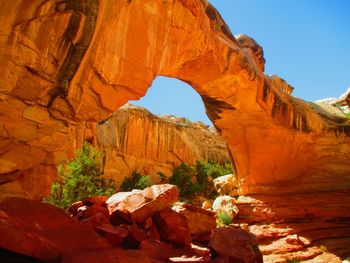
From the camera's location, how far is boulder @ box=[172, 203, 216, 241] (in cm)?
820

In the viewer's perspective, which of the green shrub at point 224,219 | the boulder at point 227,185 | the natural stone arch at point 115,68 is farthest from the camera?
the boulder at point 227,185

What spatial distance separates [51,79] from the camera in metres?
4.59

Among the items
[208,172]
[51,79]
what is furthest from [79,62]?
[208,172]

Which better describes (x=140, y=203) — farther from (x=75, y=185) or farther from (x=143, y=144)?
(x=143, y=144)

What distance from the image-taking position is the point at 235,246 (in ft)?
20.3

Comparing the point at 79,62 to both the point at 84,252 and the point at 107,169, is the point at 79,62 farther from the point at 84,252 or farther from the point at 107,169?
the point at 107,169

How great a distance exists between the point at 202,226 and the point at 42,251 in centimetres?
502

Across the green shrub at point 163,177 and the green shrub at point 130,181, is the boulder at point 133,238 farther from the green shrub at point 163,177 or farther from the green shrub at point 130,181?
the green shrub at point 163,177

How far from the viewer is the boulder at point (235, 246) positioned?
19.5ft

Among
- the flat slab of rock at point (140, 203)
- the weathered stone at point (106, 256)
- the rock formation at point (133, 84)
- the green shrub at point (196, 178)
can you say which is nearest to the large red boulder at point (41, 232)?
the weathered stone at point (106, 256)

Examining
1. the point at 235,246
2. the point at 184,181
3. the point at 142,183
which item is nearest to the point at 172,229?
the point at 235,246

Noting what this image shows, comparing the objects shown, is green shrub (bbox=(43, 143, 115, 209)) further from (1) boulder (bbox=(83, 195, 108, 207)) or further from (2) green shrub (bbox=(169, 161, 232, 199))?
(2) green shrub (bbox=(169, 161, 232, 199))

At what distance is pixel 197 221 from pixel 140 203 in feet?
7.30

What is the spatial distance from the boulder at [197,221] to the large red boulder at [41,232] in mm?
3591
